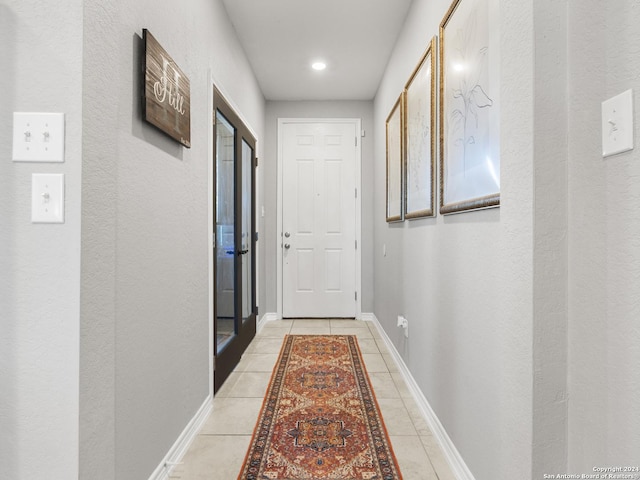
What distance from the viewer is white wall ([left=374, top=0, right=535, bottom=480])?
93 centimetres

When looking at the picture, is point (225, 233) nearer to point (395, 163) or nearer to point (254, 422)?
point (254, 422)

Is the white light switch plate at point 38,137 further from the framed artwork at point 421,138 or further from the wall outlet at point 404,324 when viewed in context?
the wall outlet at point 404,324

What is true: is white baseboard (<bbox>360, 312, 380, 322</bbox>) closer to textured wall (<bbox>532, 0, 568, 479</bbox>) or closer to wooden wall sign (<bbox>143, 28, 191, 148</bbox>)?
wooden wall sign (<bbox>143, 28, 191, 148</bbox>)

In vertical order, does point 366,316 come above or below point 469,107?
below

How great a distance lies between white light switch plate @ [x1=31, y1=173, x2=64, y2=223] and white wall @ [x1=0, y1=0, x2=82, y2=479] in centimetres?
1

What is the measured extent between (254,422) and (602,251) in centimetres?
181

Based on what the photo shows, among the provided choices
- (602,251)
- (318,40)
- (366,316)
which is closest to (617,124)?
(602,251)

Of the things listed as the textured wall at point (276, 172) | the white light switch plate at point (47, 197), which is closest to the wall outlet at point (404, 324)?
Answer: the textured wall at point (276, 172)

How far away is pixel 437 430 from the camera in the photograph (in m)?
1.84

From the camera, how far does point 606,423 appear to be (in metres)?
0.80

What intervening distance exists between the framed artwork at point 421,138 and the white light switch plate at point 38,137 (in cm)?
162

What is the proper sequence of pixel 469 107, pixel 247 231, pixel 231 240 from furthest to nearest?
pixel 247 231
pixel 231 240
pixel 469 107

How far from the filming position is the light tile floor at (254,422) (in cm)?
161

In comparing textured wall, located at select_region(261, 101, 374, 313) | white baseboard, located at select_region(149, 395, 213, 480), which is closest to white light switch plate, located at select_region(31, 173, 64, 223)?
white baseboard, located at select_region(149, 395, 213, 480)
